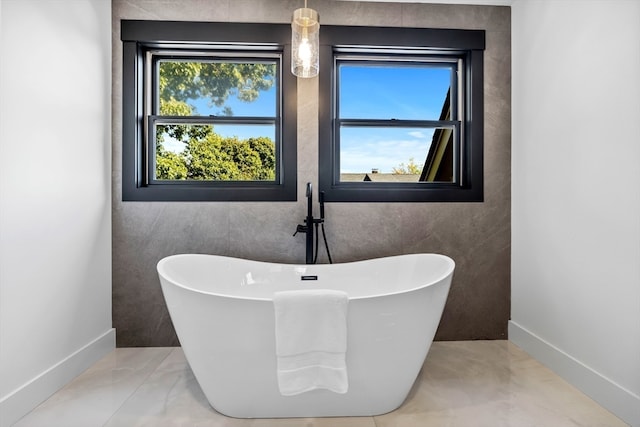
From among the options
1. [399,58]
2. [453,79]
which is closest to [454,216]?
[453,79]

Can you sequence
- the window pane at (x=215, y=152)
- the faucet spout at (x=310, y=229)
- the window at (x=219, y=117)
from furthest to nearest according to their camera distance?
1. the window pane at (x=215, y=152)
2. the window at (x=219, y=117)
3. the faucet spout at (x=310, y=229)

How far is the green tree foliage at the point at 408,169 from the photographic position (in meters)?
2.71

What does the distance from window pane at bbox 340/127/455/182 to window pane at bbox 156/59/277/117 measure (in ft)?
2.13

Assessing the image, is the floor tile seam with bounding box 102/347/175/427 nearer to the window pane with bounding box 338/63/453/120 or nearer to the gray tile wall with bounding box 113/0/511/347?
the gray tile wall with bounding box 113/0/511/347

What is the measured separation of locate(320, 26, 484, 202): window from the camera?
2502mm

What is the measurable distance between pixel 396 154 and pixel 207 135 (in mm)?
1403

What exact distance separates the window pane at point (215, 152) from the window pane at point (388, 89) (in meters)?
0.64

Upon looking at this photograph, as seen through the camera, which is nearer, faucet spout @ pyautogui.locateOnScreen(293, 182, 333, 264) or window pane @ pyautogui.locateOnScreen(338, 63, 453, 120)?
faucet spout @ pyautogui.locateOnScreen(293, 182, 333, 264)

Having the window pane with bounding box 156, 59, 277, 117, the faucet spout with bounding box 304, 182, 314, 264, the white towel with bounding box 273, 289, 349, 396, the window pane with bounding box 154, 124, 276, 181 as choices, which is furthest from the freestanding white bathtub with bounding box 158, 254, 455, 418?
the window pane with bounding box 156, 59, 277, 117
